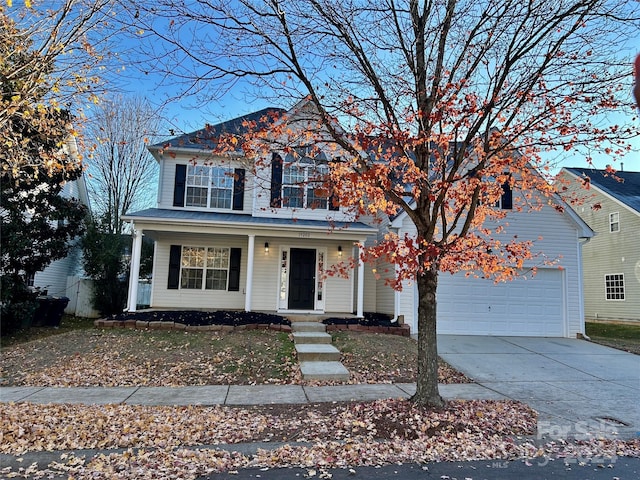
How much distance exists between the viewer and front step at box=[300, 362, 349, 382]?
23.9 feet

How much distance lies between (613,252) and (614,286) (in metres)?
1.49

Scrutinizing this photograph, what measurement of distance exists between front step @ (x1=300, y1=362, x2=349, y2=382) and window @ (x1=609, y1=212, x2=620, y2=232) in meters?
16.2

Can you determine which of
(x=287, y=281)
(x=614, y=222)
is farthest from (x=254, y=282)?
(x=614, y=222)

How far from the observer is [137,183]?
17.7 metres

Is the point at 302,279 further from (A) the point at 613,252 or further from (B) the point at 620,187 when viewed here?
(B) the point at 620,187

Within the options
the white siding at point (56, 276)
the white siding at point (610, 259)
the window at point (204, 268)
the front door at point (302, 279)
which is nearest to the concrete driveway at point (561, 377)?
the front door at point (302, 279)

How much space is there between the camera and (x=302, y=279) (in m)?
13.2

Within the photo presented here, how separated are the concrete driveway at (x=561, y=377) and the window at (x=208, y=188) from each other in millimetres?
7896

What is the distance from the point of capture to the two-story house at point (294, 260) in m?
12.2

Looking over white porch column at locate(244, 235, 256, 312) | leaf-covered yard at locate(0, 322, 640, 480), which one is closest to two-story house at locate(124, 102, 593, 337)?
white porch column at locate(244, 235, 256, 312)

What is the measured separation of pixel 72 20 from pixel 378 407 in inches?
271

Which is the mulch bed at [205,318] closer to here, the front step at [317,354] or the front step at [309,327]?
the front step at [309,327]

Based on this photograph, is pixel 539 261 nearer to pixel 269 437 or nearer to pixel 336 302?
pixel 336 302

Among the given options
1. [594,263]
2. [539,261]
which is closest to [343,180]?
[539,261]
